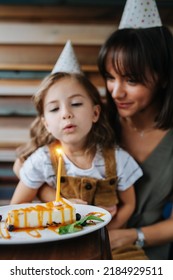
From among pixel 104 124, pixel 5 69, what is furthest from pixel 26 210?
pixel 5 69

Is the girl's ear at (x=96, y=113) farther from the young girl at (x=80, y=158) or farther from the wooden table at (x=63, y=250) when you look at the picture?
the wooden table at (x=63, y=250)

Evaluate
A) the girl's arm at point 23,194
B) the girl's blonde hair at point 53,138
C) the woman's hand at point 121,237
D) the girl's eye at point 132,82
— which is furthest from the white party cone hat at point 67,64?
the woman's hand at point 121,237

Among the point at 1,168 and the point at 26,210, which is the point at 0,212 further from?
the point at 1,168

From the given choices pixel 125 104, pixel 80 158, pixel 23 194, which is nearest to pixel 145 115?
pixel 125 104

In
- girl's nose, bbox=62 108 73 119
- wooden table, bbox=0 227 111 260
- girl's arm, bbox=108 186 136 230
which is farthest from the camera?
girl's arm, bbox=108 186 136 230

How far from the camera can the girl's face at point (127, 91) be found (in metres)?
0.90

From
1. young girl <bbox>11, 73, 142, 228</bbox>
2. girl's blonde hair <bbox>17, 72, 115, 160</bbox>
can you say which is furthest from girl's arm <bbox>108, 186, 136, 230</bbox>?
girl's blonde hair <bbox>17, 72, 115, 160</bbox>

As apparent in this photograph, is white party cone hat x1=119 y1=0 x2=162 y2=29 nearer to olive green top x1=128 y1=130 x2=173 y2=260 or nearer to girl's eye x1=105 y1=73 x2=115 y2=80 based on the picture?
girl's eye x1=105 y1=73 x2=115 y2=80

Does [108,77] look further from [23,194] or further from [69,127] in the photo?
[23,194]

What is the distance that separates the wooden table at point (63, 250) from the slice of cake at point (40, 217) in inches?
1.3

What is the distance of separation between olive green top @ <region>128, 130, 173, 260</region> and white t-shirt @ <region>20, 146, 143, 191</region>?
80 millimetres

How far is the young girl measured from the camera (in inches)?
31.9

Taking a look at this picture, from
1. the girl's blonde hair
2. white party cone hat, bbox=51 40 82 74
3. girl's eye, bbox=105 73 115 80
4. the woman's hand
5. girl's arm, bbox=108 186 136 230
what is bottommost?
the woman's hand

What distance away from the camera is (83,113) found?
81 cm
